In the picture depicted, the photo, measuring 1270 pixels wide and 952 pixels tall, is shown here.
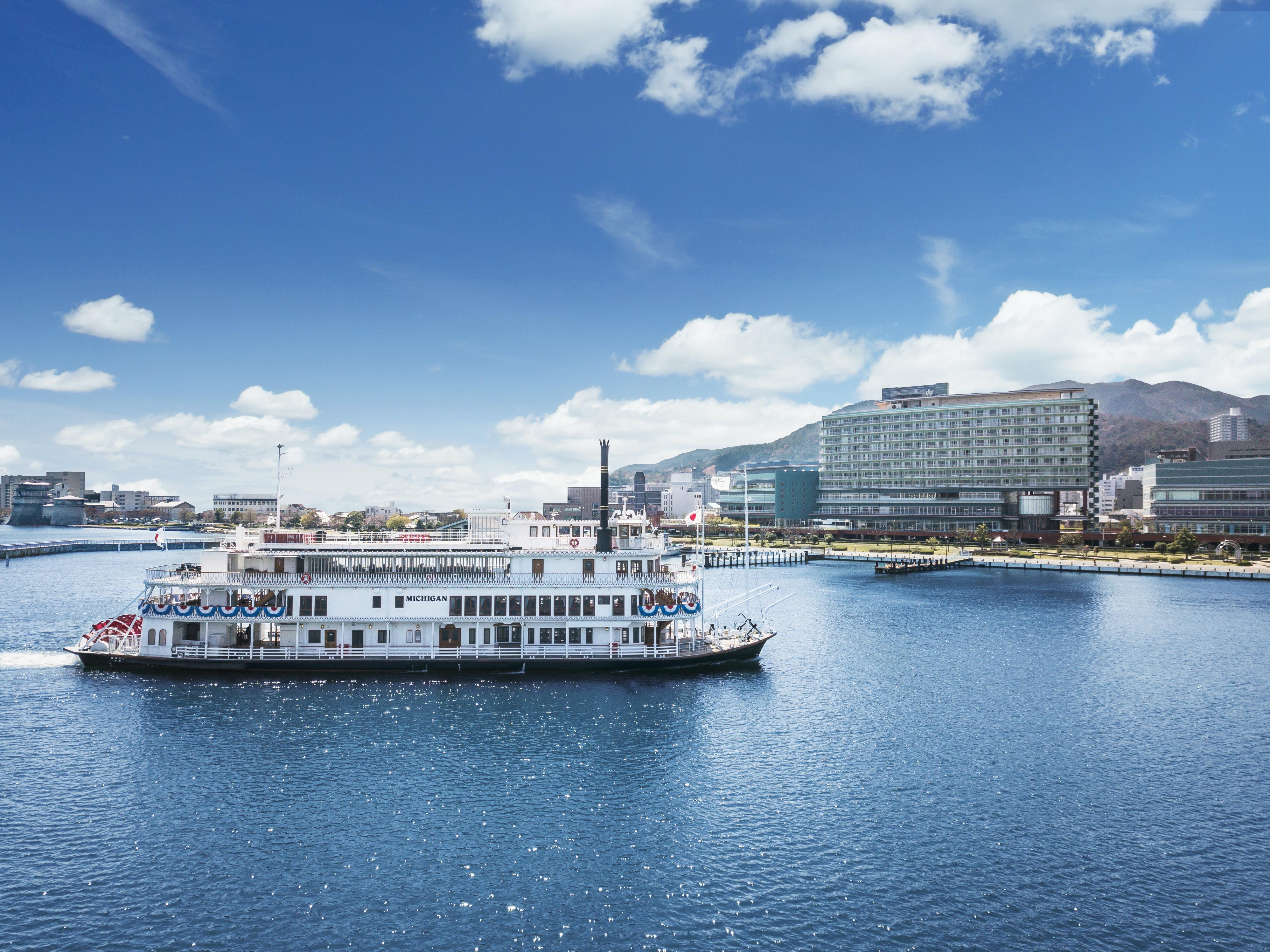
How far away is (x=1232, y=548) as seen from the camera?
484ft

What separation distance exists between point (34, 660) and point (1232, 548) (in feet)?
616

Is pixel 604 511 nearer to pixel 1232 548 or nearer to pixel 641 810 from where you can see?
pixel 641 810

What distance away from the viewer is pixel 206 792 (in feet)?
105

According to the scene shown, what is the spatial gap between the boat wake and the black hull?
2748mm

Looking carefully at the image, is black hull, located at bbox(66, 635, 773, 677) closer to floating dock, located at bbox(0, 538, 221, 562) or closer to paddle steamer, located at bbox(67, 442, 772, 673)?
paddle steamer, located at bbox(67, 442, 772, 673)

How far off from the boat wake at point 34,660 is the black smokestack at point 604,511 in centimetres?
3880

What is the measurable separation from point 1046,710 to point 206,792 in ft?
150

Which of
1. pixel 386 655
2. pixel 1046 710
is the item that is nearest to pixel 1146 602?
pixel 1046 710

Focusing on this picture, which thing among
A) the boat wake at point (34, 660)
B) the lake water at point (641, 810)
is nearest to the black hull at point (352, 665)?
the lake water at point (641, 810)

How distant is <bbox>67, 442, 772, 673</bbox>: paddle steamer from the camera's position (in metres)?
51.1

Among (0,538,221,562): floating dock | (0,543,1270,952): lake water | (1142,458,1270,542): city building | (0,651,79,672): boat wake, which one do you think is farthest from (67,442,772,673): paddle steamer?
(1142,458,1270,542): city building

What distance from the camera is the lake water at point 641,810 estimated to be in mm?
23344

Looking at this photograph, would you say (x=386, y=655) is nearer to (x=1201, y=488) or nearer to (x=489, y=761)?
(x=489, y=761)

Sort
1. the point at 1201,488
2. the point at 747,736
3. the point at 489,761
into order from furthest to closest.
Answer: the point at 1201,488
the point at 747,736
the point at 489,761
